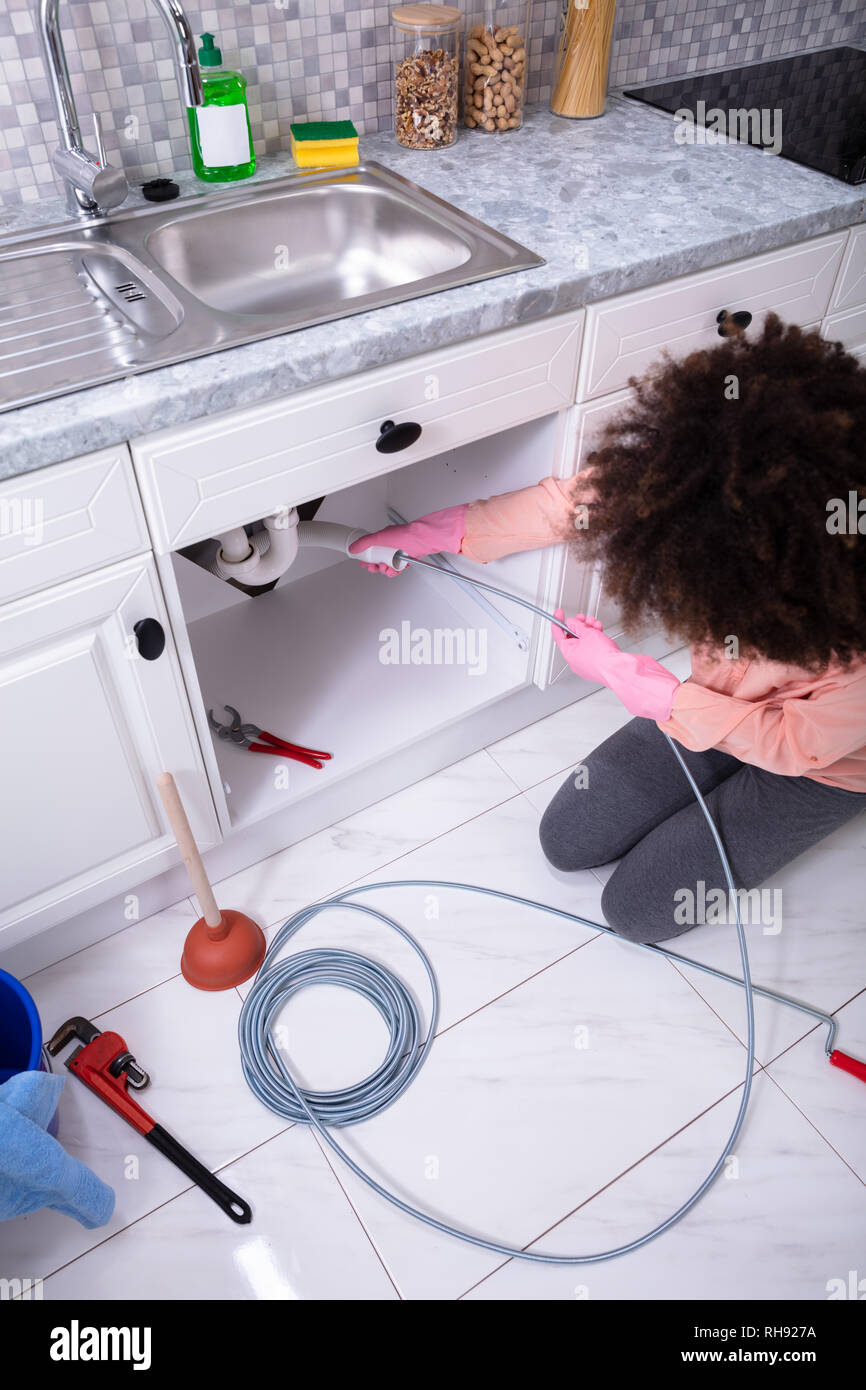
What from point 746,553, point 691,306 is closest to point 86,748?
point 746,553

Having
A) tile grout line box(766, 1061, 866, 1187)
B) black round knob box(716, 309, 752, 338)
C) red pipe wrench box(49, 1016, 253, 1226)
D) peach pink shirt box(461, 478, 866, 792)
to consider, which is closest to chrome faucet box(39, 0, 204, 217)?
peach pink shirt box(461, 478, 866, 792)

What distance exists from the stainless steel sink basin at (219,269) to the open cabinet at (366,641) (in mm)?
335

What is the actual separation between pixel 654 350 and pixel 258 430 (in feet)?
2.26

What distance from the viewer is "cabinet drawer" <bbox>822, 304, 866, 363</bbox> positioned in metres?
1.75

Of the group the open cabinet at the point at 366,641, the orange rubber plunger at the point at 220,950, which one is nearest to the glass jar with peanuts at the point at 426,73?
the open cabinet at the point at 366,641

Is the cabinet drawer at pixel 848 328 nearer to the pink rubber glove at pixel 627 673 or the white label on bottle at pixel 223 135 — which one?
the pink rubber glove at pixel 627 673

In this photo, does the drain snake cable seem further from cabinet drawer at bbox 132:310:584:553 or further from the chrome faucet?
the chrome faucet

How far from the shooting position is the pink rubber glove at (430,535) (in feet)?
5.10

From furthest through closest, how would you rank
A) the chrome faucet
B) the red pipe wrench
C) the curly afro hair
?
the red pipe wrench < the chrome faucet < the curly afro hair

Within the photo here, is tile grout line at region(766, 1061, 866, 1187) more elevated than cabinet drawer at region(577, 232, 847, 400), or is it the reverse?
cabinet drawer at region(577, 232, 847, 400)

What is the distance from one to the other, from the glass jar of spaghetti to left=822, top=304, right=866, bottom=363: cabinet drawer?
0.58 m

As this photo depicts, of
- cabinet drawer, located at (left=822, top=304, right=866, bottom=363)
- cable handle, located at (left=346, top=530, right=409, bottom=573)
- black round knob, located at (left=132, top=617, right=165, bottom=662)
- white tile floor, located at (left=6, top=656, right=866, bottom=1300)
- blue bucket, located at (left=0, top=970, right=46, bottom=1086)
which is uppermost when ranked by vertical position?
cabinet drawer, located at (left=822, top=304, right=866, bottom=363)

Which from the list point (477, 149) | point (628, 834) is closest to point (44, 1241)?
point (628, 834)
